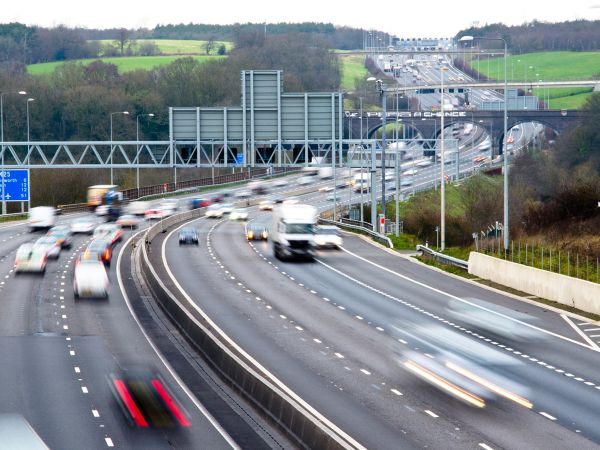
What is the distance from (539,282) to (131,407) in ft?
87.4

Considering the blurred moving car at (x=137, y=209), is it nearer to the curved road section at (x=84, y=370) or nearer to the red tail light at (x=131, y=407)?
the curved road section at (x=84, y=370)

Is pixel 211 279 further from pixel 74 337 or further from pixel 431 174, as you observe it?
pixel 431 174

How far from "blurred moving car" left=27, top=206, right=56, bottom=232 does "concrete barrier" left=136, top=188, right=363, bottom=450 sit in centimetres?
4079

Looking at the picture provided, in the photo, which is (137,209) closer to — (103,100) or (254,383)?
(103,100)

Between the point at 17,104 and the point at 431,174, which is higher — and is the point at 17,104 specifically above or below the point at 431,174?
above

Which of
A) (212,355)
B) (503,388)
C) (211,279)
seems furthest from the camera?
(211,279)

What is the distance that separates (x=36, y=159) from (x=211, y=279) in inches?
3842

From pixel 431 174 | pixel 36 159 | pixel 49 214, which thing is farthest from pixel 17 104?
pixel 49 214

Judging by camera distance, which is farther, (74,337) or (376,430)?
(74,337)

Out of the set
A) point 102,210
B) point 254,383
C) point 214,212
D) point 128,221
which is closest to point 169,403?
point 254,383

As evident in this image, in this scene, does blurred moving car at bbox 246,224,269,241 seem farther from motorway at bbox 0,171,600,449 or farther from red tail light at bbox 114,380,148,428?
red tail light at bbox 114,380,148,428

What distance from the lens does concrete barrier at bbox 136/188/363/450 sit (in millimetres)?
24688

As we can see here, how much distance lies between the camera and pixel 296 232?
68750mm

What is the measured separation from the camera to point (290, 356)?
38062 millimetres
